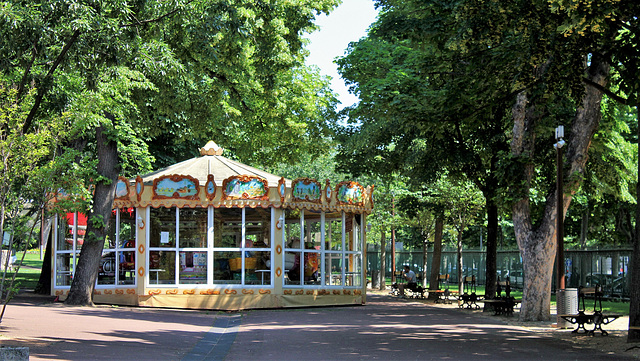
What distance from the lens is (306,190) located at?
78.3 feet

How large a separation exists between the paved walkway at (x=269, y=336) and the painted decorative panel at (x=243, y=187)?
400cm

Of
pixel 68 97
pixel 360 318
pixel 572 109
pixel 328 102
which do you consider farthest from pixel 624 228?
pixel 68 97

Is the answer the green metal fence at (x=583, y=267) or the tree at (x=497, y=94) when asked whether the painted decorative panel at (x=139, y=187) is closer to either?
the tree at (x=497, y=94)

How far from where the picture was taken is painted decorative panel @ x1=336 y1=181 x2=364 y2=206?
82.1 feet

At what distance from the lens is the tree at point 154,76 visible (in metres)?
12.6

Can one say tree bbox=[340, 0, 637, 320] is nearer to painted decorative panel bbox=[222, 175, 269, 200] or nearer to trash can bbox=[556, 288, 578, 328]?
trash can bbox=[556, 288, 578, 328]

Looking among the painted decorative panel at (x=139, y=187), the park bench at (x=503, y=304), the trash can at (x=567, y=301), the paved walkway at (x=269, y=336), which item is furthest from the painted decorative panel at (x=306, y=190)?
the trash can at (x=567, y=301)

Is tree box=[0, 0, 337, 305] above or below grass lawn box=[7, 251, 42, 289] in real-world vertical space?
above

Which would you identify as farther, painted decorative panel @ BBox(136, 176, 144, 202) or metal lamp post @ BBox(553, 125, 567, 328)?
painted decorative panel @ BBox(136, 176, 144, 202)

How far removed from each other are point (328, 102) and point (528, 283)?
1716 cm

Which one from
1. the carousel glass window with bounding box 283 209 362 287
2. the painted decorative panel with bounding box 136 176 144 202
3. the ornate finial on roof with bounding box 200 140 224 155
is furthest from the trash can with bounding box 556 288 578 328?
the ornate finial on roof with bounding box 200 140 224 155

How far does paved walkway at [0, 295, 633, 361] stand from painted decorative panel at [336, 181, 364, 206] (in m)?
5.17

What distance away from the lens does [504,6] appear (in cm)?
1331

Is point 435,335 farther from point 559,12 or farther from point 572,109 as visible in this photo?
point 572,109
